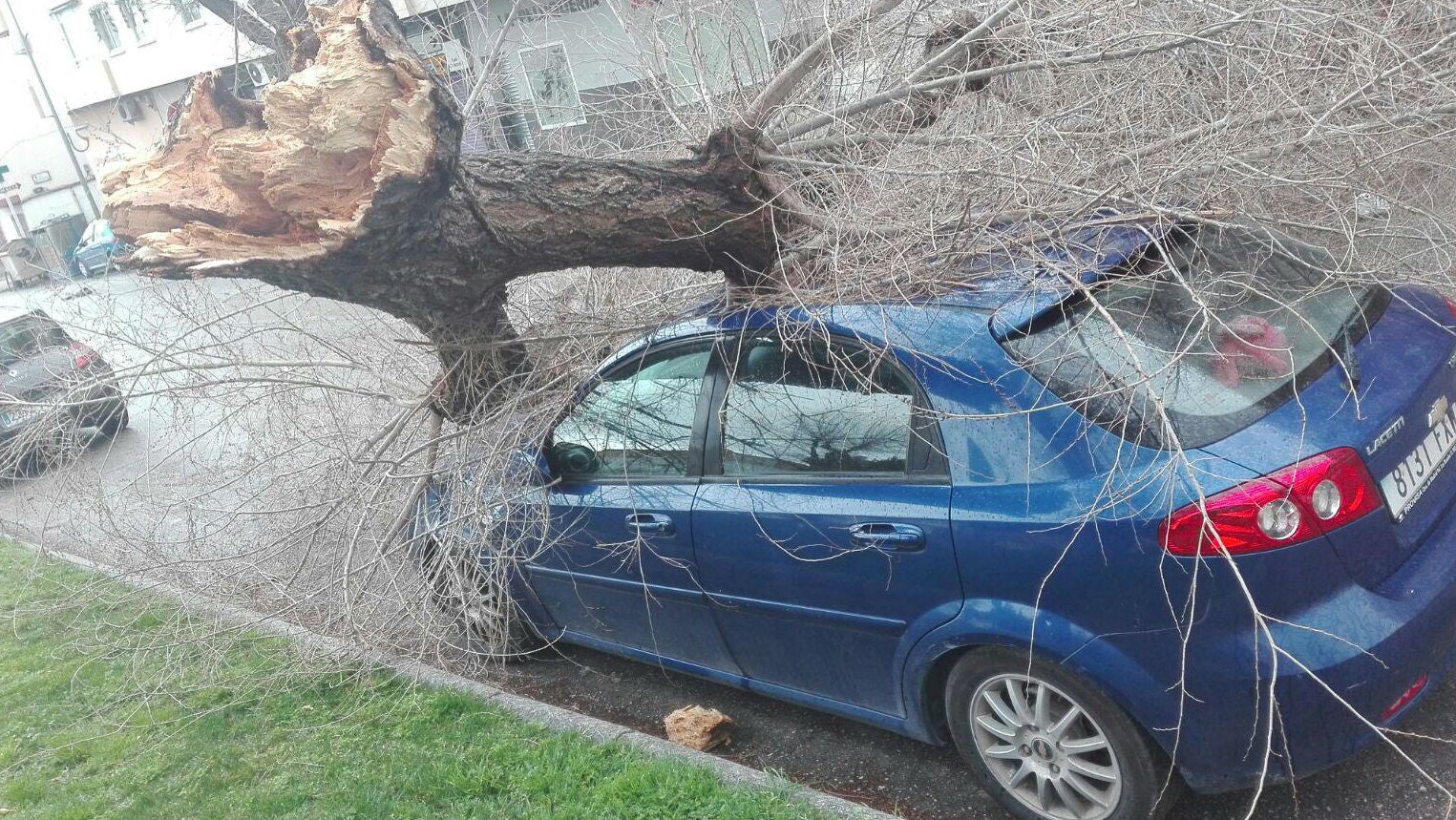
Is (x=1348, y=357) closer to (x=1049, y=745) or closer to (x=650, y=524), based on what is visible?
(x=1049, y=745)

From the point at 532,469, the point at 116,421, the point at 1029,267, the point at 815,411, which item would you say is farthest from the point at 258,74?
the point at 1029,267

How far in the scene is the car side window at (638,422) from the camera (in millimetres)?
3656

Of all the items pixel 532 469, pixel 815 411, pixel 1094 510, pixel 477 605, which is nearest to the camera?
pixel 1094 510

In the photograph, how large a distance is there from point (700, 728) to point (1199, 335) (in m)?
2.28

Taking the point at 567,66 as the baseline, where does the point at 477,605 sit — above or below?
below

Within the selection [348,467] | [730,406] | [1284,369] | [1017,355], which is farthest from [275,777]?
[1284,369]

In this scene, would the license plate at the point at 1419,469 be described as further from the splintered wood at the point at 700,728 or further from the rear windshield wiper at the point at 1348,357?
the splintered wood at the point at 700,728

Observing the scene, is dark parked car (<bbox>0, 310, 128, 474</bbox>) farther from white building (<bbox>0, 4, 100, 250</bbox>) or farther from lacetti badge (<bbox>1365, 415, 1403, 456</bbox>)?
white building (<bbox>0, 4, 100, 250</bbox>)

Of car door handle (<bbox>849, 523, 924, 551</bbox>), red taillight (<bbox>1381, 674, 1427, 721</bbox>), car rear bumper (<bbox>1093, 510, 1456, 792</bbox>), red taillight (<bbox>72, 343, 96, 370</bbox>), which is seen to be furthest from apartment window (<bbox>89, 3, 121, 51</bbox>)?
red taillight (<bbox>1381, 674, 1427, 721</bbox>)

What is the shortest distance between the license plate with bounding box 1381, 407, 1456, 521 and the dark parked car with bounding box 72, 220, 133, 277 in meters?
3.99

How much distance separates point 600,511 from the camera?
385cm

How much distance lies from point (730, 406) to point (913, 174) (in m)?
1.06

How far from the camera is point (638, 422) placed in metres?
3.83

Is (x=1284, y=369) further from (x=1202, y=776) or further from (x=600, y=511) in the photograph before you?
(x=600, y=511)
